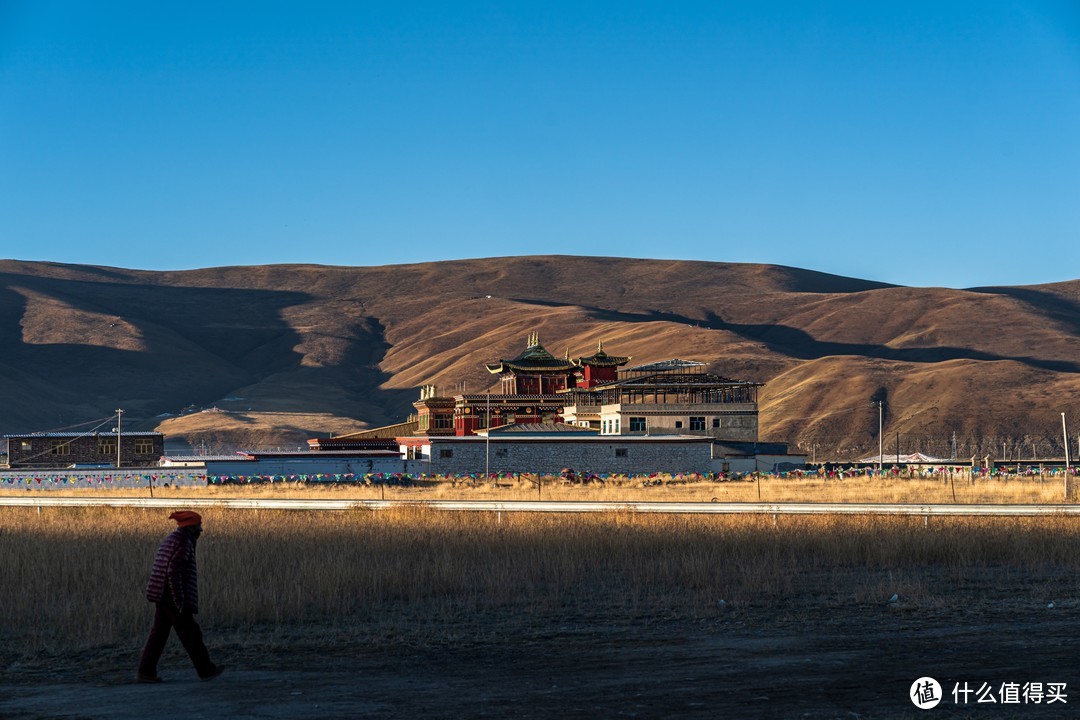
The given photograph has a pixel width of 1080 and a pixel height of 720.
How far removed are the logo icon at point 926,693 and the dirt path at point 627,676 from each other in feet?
0.35

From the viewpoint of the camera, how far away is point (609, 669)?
16.0m

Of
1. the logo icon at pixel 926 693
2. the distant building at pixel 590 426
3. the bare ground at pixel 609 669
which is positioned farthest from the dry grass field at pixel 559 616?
the distant building at pixel 590 426

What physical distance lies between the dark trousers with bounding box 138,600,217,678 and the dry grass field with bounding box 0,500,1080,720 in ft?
1.04

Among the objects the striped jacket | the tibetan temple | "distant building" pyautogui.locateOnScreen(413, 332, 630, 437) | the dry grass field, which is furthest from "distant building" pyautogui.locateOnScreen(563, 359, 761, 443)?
the striped jacket

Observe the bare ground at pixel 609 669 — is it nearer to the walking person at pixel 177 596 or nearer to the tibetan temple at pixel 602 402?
the walking person at pixel 177 596

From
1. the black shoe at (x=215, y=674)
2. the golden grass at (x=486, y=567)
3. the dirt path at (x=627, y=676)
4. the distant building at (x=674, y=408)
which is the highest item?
the distant building at (x=674, y=408)

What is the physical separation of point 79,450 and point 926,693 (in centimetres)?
8842

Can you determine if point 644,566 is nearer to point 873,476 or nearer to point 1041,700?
point 1041,700

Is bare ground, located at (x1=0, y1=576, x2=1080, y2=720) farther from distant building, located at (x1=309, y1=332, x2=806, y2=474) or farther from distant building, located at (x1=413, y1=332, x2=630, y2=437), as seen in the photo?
distant building, located at (x1=413, y1=332, x2=630, y2=437)

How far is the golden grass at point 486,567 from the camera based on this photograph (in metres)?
20.5

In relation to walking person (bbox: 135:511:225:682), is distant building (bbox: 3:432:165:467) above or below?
above

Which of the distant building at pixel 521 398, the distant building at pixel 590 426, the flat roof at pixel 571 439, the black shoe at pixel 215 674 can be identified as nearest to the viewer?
the black shoe at pixel 215 674

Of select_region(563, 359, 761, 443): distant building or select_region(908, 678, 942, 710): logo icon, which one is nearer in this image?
select_region(908, 678, 942, 710): logo icon

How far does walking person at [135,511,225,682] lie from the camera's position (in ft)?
50.0
